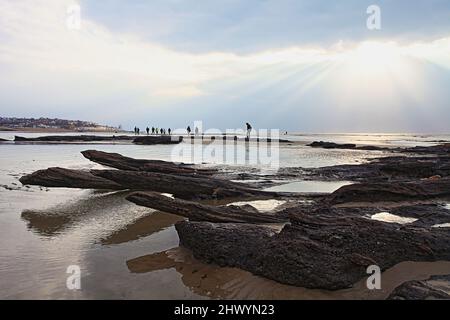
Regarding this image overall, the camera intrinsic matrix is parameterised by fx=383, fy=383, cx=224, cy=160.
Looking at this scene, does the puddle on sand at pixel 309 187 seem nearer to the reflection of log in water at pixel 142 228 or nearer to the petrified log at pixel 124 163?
the petrified log at pixel 124 163

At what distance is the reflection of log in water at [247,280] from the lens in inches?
184

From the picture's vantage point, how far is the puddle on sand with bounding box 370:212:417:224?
797 cm

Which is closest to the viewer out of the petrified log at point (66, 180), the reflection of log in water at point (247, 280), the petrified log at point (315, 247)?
the reflection of log in water at point (247, 280)

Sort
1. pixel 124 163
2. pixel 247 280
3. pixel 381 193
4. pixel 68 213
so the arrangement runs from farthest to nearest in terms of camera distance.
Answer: pixel 124 163, pixel 381 193, pixel 68 213, pixel 247 280

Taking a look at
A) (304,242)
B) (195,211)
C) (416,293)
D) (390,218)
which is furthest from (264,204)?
(416,293)

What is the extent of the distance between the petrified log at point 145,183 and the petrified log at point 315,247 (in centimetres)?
488

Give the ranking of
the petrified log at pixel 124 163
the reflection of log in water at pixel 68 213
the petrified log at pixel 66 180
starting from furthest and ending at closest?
1. the petrified log at pixel 124 163
2. the petrified log at pixel 66 180
3. the reflection of log in water at pixel 68 213

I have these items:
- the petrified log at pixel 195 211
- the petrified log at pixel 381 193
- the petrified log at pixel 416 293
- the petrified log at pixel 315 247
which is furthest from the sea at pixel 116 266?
the petrified log at pixel 381 193

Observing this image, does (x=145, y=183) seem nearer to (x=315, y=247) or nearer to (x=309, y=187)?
(x=309, y=187)

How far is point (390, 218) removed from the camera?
27.1 feet

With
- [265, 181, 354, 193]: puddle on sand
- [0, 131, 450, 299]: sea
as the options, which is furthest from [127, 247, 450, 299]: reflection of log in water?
[265, 181, 354, 193]: puddle on sand

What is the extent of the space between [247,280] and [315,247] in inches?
40.3

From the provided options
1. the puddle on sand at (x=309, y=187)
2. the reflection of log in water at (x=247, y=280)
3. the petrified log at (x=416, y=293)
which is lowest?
the reflection of log in water at (x=247, y=280)
